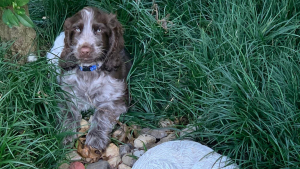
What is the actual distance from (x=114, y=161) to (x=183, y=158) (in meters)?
0.80

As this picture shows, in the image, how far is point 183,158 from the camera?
11.1ft

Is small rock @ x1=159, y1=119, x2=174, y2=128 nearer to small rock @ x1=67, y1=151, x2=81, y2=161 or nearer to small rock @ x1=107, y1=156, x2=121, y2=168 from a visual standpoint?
small rock @ x1=107, y1=156, x2=121, y2=168

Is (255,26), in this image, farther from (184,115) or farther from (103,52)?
(103,52)

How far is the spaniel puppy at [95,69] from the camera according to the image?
401 cm

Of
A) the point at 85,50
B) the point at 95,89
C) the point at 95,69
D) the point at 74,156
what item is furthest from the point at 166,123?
the point at 85,50

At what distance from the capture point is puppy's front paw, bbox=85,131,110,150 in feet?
13.2

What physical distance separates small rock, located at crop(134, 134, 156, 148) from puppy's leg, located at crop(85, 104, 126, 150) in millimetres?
282

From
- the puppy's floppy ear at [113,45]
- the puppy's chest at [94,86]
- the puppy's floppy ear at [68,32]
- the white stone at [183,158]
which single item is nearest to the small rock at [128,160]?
the white stone at [183,158]

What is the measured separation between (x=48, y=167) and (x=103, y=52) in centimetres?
122

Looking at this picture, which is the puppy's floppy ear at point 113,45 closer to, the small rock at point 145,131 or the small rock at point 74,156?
the small rock at point 145,131

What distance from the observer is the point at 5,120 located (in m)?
3.48

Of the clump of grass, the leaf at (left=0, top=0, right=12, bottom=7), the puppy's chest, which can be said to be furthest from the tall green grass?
the leaf at (left=0, top=0, right=12, bottom=7)

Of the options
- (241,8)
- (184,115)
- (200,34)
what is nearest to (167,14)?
(200,34)

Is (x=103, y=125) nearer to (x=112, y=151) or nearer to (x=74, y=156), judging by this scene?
(x=112, y=151)
